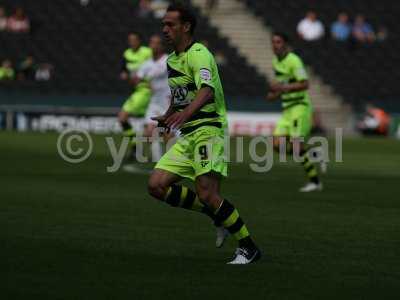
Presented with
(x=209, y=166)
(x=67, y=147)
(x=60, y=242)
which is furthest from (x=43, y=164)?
(x=209, y=166)

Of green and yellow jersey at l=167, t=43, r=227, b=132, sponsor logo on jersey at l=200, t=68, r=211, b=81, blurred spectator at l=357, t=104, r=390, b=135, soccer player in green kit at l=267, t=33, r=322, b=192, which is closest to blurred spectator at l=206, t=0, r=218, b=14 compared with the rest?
blurred spectator at l=357, t=104, r=390, b=135

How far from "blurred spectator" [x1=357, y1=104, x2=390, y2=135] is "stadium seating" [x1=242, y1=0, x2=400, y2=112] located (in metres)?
1.26

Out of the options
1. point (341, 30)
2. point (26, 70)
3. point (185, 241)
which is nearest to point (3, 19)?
point (26, 70)

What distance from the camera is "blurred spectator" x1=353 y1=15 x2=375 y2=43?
38.1 meters

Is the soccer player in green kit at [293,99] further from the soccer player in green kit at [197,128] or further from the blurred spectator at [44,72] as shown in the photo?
the blurred spectator at [44,72]

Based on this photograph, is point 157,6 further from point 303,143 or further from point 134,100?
point 303,143

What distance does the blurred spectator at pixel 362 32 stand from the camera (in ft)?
125

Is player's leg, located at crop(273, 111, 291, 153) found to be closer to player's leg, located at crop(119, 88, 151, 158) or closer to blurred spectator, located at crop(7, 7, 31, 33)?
player's leg, located at crop(119, 88, 151, 158)

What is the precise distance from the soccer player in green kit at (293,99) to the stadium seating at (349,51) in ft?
63.1

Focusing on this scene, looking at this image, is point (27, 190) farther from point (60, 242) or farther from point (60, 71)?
point (60, 71)

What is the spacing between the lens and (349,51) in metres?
38.4

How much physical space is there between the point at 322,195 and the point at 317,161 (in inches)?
291

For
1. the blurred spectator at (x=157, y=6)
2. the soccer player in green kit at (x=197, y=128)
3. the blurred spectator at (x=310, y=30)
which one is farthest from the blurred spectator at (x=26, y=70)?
the soccer player in green kit at (x=197, y=128)

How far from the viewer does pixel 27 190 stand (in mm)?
16562
